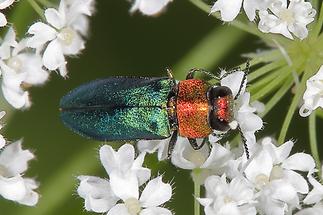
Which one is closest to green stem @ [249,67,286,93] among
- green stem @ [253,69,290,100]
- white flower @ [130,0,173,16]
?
green stem @ [253,69,290,100]

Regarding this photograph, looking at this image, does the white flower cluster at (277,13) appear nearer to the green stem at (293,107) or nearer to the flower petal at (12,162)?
the green stem at (293,107)

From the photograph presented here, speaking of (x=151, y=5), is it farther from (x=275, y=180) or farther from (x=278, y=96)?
(x=275, y=180)

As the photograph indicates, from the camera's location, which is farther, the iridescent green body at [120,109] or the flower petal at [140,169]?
the iridescent green body at [120,109]

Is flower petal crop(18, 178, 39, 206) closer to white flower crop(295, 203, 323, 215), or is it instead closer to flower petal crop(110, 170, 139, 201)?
flower petal crop(110, 170, 139, 201)

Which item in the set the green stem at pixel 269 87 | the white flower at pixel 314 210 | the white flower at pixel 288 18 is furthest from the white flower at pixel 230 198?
the white flower at pixel 288 18

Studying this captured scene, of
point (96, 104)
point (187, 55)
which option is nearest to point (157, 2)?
point (96, 104)

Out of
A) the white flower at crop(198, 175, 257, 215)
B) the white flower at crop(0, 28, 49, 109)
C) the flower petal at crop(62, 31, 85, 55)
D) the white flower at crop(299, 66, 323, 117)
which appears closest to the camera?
the white flower at crop(198, 175, 257, 215)
